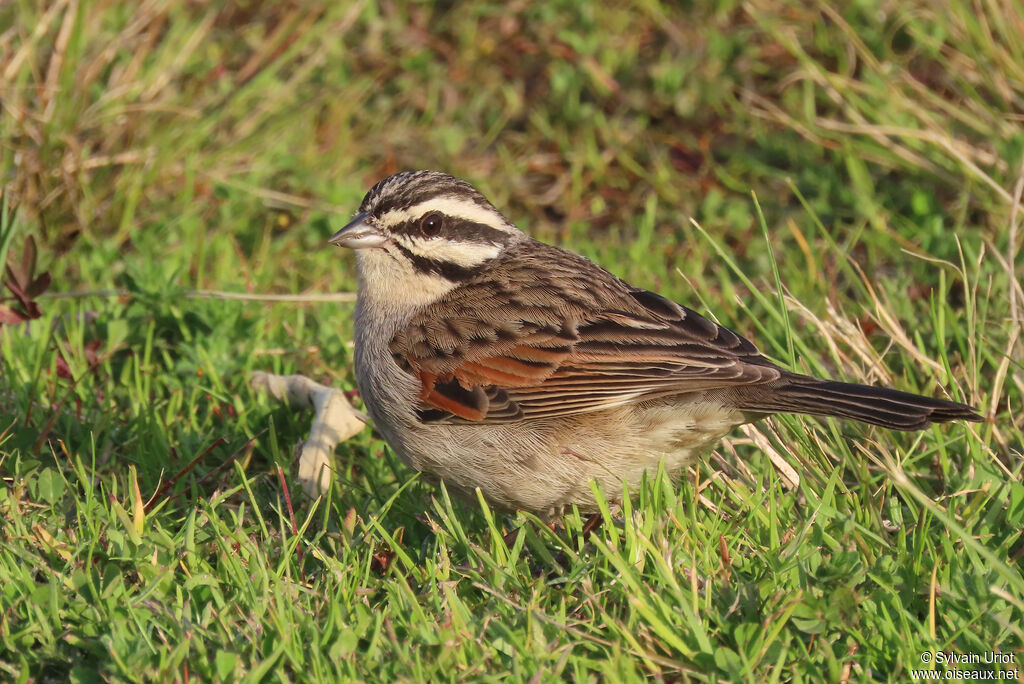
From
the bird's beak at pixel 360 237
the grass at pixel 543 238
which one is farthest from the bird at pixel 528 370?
the grass at pixel 543 238

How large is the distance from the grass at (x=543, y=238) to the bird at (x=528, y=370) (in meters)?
0.24

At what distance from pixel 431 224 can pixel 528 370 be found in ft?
2.68

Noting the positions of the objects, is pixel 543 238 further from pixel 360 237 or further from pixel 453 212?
pixel 360 237

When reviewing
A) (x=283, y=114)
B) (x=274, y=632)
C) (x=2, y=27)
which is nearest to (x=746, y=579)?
(x=274, y=632)

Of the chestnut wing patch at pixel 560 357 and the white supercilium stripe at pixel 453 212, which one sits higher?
the white supercilium stripe at pixel 453 212

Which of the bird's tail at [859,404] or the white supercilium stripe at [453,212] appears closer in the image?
the bird's tail at [859,404]

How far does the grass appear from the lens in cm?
383

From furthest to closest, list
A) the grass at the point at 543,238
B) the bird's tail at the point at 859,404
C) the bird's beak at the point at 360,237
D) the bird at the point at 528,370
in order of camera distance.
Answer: the bird's beak at the point at 360,237 → the bird at the point at 528,370 → the bird's tail at the point at 859,404 → the grass at the point at 543,238

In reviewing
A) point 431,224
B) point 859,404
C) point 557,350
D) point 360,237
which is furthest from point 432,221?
point 859,404

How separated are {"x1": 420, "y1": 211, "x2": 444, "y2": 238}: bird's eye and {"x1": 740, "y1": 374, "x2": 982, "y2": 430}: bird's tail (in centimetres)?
154

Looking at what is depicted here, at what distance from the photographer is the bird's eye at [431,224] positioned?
16.9 feet

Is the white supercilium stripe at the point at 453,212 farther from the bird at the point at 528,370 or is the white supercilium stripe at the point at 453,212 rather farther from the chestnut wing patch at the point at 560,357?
the chestnut wing patch at the point at 560,357

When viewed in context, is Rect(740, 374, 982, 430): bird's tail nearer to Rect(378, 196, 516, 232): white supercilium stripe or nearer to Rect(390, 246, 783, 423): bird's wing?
Rect(390, 246, 783, 423): bird's wing

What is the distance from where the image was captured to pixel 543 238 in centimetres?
811
